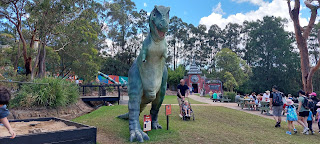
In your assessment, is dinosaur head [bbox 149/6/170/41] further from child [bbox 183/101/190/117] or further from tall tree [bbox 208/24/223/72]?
tall tree [bbox 208/24/223/72]

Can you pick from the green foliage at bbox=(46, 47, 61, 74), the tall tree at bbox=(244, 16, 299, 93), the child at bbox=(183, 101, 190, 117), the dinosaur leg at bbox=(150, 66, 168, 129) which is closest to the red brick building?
the tall tree at bbox=(244, 16, 299, 93)

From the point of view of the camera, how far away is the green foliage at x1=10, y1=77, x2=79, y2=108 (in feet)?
27.0

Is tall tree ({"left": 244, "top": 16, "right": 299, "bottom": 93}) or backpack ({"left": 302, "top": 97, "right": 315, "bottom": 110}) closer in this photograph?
backpack ({"left": 302, "top": 97, "right": 315, "bottom": 110})

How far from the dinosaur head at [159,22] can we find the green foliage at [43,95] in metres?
5.92

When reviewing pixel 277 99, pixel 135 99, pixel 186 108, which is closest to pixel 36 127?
pixel 135 99

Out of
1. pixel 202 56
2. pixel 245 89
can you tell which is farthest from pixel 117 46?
pixel 245 89

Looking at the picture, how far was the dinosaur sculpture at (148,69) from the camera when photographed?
475 cm

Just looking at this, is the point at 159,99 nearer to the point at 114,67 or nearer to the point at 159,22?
the point at 159,22

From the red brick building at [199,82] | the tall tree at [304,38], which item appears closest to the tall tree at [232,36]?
the red brick building at [199,82]

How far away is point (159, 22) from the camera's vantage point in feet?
15.3

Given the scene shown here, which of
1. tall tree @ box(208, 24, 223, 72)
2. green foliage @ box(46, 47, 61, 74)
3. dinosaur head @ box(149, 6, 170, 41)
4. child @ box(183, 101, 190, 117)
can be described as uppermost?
tall tree @ box(208, 24, 223, 72)

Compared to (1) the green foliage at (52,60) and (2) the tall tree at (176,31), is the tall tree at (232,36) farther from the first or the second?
(1) the green foliage at (52,60)

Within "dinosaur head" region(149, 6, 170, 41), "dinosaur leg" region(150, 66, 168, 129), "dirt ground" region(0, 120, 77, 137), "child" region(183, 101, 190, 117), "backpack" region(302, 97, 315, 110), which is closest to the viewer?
"dirt ground" region(0, 120, 77, 137)

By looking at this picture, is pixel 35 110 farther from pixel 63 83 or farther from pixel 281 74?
pixel 281 74
